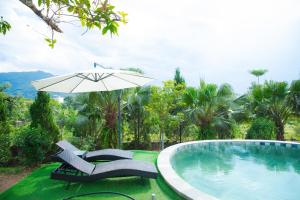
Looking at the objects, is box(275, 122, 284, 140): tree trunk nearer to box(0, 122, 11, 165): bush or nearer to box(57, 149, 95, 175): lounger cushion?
box(57, 149, 95, 175): lounger cushion

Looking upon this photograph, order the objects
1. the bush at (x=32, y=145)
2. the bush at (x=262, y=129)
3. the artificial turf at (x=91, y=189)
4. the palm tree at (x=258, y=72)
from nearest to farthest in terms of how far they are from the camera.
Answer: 1. the artificial turf at (x=91, y=189)
2. the bush at (x=32, y=145)
3. the bush at (x=262, y=129)
4. the palm tree at (x=258, y=72)

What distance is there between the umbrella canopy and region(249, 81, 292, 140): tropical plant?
7883mm

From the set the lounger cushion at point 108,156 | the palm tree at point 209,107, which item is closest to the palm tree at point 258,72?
the palm tree at point 209,107

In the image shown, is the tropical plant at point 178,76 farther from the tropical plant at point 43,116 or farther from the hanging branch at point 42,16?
the hanging branch at point 42,16

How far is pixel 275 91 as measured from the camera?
13258 millimetres

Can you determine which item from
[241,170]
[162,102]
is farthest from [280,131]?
[162,102]

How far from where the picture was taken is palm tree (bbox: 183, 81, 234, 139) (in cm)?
A: 1259

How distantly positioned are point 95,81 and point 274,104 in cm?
990

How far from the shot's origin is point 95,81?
809 centimetres

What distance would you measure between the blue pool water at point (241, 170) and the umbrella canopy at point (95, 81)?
10.1ft

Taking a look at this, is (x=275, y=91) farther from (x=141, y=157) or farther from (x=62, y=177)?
(x=62, y=177)

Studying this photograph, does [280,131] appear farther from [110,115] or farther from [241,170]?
[110,115]

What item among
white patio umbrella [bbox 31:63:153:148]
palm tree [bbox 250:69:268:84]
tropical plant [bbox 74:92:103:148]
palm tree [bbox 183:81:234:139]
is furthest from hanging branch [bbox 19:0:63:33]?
palm tree [bbox 250:69:268:84]

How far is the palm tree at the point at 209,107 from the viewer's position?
41.3 feet
